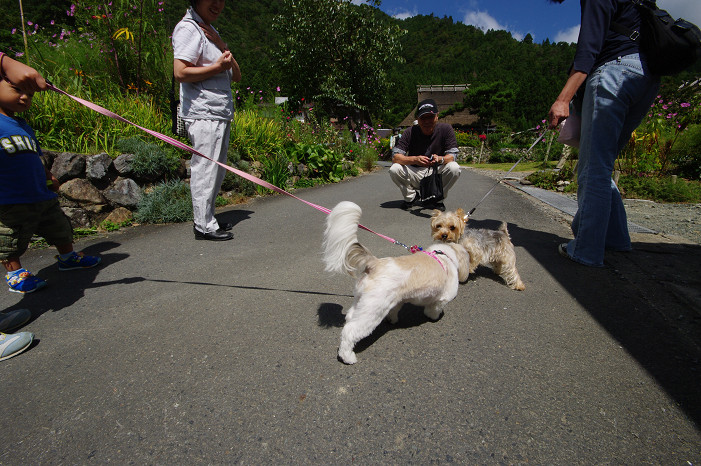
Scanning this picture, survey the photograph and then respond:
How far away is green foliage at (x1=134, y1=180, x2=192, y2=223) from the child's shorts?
192 cm

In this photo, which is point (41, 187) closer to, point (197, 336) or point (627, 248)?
point (197, 336)

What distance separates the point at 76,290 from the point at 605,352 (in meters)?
4.39

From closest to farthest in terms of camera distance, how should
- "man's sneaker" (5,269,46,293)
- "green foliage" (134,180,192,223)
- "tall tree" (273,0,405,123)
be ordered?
"man's sneaker" (5,269,46,293) → "green foliage" (134,180,192,223) → "tall tree" (273,0,405,123)

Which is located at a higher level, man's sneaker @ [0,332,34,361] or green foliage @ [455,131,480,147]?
green foliage @ [455,131,480,147]

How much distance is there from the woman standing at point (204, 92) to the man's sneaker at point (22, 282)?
1.71 metres

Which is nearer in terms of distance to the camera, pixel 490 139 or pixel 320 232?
pixel 320 232

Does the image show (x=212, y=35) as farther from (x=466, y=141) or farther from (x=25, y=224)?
(x=466, y=141)

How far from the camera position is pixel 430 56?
3792 inches

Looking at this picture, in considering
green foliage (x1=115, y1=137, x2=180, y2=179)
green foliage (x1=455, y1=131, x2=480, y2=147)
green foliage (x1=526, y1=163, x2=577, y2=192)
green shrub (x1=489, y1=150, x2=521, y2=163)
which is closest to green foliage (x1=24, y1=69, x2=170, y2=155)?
green foliage (x1=115, y1=137, x2=180, y2=179)

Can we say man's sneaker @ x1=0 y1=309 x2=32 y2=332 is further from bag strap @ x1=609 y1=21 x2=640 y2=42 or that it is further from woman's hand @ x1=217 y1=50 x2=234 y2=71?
bag strap @ x1=609 y1=21 x2=640 y2=42

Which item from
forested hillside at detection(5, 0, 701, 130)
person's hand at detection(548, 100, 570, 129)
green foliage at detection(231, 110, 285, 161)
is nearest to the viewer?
person's hand at detection(548, 100, 570, 129)

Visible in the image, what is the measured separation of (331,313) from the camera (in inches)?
104

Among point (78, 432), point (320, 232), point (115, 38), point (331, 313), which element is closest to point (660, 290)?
point (331, 313)

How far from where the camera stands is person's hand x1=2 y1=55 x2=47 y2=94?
7.64ft
